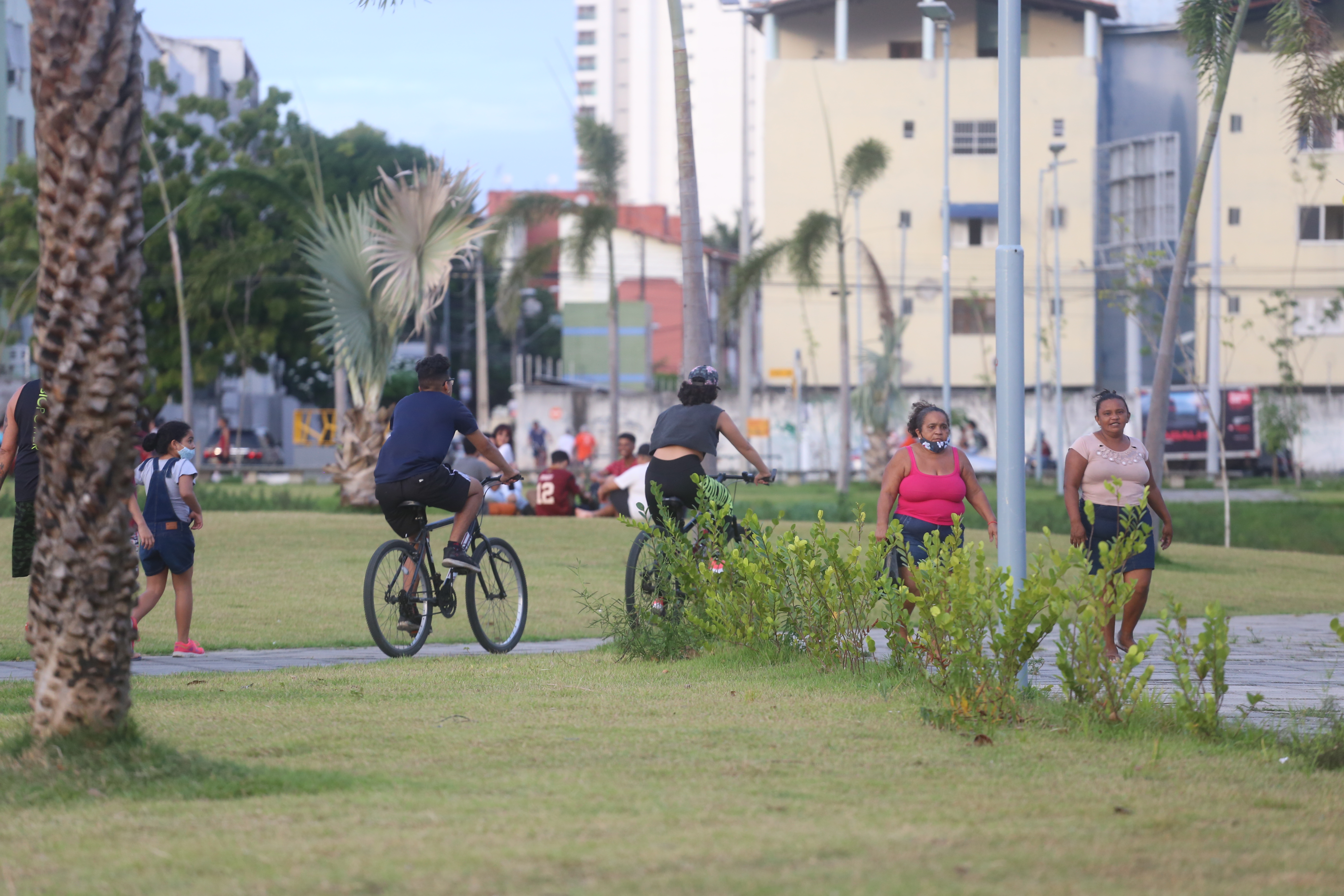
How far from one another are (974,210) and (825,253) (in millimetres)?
18258

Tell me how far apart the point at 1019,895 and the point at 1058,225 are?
51924 mm

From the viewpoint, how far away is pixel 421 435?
927 centimetres

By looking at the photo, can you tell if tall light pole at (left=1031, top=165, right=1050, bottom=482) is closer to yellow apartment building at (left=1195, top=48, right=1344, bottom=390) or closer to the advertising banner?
the advertising banner

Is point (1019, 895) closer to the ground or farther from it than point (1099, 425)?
closer to the ground

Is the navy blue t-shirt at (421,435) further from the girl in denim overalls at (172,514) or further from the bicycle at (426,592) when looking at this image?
the girl in denim overalls at (172,514)

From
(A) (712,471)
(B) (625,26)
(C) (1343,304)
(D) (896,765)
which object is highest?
(B) (625,26)

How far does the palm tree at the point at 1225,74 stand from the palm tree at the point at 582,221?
20.0m

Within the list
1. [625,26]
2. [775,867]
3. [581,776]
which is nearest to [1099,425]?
[581,776]

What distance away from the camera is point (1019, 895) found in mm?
3844

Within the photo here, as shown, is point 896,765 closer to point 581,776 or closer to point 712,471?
point 581,776

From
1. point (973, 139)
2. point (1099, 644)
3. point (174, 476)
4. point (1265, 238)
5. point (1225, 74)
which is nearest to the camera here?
point (1099, 644)

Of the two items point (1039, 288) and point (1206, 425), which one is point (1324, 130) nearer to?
point (1039, 288)

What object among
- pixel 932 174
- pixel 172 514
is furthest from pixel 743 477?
pixel 932 174

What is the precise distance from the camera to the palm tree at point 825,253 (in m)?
39.3
